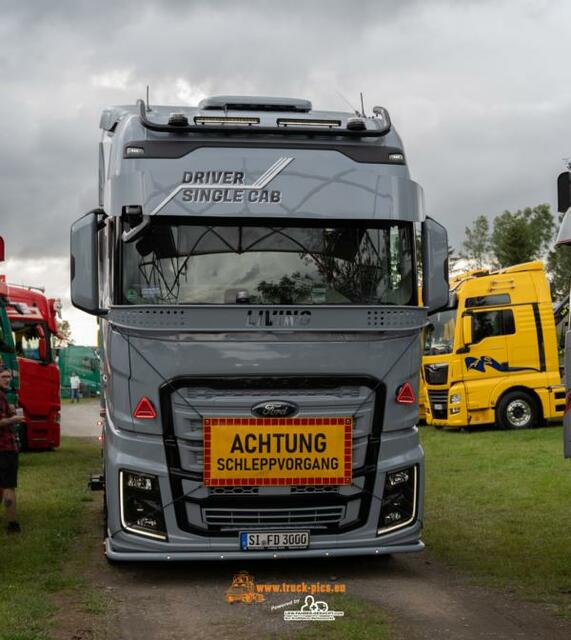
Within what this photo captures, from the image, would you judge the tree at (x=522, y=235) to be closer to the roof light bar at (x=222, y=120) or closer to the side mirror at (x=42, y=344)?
the side mirror at (x=42, y=344)

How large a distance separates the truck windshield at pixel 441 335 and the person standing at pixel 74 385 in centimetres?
3112

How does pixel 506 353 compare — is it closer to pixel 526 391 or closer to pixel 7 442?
pixel 526 391

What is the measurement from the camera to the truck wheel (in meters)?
24.2

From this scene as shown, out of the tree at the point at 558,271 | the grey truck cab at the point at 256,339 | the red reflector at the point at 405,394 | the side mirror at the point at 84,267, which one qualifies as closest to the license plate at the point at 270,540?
the grey truck cab at the point at 256,339

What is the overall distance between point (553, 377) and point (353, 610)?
17.2 m

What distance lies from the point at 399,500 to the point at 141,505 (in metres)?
2.05

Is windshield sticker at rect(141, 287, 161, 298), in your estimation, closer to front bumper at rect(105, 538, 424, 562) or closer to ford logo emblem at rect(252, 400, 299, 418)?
ford logo emblem at rect(252, 400, 299, 418)

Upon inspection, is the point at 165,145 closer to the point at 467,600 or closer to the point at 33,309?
the point at 467,600

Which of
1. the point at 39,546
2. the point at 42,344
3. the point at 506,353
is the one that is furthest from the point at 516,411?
the point at 39,546

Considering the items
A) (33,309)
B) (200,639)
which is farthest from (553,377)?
(200,639)

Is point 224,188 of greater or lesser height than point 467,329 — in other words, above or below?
above

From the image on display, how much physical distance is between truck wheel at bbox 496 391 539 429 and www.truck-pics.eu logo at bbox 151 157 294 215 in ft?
53.2

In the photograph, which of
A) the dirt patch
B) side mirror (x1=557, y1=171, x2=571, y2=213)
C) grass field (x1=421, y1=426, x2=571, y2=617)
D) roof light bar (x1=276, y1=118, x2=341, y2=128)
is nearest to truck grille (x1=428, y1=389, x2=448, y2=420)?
grass field (x1=421, y1=426, x2=571, y2=617)

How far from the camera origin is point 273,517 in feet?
29.0
